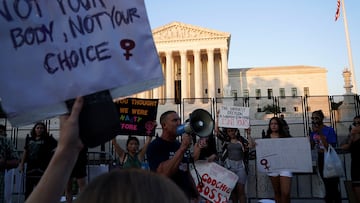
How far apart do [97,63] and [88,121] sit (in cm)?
52

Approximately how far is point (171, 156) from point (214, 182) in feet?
6.64

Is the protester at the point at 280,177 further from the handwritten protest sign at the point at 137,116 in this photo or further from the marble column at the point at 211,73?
the marble column at the point at 211,73

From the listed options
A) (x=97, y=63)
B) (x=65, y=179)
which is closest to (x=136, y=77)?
(x=97, y=63)

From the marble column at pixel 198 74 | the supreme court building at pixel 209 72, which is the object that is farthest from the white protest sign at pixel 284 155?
the marble column at pixel 198 74

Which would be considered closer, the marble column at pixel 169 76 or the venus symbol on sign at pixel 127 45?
the venus symbol on sign at pixel 127 45

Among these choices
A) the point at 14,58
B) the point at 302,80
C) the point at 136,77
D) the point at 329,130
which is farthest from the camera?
the point at 302,80

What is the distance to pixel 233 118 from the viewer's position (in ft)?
29.0

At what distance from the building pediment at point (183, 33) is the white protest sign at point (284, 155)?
181 ft

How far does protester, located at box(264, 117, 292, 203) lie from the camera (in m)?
6.15

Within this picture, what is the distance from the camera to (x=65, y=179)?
1303 mm

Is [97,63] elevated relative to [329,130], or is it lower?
elevated

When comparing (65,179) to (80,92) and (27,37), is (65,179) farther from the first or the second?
(27,37)

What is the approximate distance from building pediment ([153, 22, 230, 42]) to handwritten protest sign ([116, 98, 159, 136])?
53242 millimetres

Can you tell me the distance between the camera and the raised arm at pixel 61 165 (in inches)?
48.3
